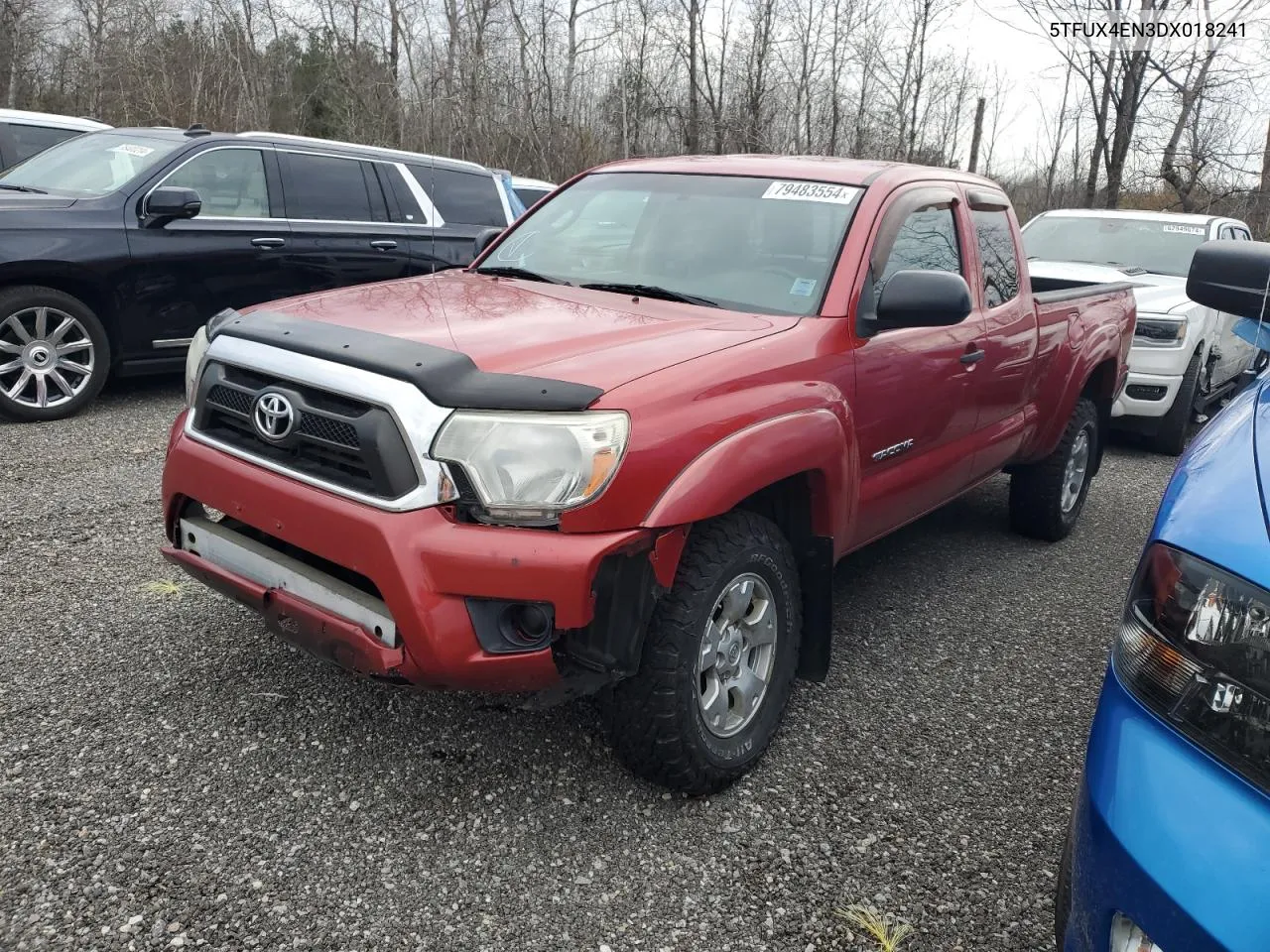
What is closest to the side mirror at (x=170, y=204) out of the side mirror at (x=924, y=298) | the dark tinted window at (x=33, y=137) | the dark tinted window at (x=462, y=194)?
the dark tinted window at (x=462, y=194)

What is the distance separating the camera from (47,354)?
231 inches

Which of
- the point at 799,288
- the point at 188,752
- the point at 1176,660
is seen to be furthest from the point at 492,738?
the point at 1176,660

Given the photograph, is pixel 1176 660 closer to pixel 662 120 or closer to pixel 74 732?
pixel 74 732

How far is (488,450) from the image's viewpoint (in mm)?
2260

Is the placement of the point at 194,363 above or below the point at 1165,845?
above

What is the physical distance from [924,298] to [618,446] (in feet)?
4.08

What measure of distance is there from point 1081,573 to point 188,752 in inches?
158

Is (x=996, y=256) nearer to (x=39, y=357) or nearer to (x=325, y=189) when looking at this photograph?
(x=325, y=189)

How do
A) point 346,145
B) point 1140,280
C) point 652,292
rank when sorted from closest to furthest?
point 652,292
point 346,145
point 1140,280

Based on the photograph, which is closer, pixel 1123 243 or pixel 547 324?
pixel 547 324

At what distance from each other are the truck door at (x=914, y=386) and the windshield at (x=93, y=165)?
5.06 meters

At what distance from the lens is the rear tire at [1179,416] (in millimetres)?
7348

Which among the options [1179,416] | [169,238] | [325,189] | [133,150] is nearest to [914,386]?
[169,238]

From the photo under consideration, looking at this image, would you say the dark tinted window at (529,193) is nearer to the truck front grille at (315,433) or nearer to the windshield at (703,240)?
the windshield at (703,240)
